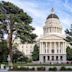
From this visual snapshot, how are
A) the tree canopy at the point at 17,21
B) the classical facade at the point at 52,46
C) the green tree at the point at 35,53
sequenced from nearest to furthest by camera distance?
the tree canopy at the point at 17,21 < the green tree at the point at 35,53 < the classical facade at the point at 52,46

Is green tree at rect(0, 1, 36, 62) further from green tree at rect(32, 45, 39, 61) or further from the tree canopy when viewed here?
green tree at rect(32, 45, 39, 61)

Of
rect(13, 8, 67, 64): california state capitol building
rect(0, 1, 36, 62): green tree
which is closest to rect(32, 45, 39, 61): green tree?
rect(13, 8, 67, 64): california state capitol building

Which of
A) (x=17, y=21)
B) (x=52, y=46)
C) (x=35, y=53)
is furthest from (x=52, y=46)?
(x=17, y=21)

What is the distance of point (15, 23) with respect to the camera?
1820 inches

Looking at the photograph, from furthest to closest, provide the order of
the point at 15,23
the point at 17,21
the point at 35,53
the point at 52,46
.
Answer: the point at 52,46 → the point at 35,53 → the point at 15,23 → the point at 17,21

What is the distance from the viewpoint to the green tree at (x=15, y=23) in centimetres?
4485

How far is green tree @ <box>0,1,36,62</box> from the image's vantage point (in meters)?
44.9

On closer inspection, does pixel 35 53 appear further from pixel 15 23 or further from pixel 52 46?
pixel 15 23

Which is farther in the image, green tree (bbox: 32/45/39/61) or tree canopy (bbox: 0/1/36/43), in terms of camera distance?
green tree (bbox: 32/45/39/61)

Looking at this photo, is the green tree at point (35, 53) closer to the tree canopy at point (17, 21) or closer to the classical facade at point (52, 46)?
the classical facade at point (52, 46)

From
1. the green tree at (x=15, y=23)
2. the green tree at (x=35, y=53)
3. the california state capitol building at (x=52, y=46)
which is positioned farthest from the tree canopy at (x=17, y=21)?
the california state capitol building at (x=52, y=46)

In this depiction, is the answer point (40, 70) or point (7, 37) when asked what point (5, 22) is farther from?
point (40, 70)

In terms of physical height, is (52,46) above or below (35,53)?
above

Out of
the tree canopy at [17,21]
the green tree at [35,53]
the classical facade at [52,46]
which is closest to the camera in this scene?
the tree canopy at [17,21]
